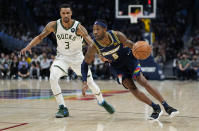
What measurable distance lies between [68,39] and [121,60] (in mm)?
1161

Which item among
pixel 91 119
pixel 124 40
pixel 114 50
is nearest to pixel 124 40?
pixel 124 40

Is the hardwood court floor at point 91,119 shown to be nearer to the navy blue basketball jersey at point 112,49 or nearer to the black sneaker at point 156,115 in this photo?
the black sneaker at point 156,115

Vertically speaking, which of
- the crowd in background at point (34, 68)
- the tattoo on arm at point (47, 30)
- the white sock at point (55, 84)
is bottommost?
the crowd in background at point (34, 68)

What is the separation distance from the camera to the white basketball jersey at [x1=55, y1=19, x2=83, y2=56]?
6.17 metres

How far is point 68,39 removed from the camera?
6176 mm

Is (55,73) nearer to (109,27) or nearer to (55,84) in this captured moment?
(55,84)

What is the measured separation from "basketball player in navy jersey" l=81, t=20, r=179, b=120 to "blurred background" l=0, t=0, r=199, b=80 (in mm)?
11114

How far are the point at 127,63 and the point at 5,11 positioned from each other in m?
21.5

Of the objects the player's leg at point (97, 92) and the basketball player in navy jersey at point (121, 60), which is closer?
the basketball player in navy jersey at point (121, 60)

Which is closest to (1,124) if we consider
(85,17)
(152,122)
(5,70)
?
(152,122)

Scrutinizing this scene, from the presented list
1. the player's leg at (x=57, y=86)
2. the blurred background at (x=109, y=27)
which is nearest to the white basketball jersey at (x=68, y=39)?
the player's leg at (x=57, y=86)

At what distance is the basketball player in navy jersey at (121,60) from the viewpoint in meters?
5.43

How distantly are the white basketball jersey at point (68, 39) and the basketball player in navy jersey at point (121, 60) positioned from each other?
71 centimetres

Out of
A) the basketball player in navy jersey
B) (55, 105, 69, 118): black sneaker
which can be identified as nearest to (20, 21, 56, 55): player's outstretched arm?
the basketball player in navy jersey
